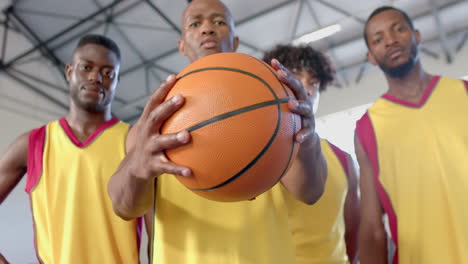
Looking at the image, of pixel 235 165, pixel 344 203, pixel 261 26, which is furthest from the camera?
pixel 261 26

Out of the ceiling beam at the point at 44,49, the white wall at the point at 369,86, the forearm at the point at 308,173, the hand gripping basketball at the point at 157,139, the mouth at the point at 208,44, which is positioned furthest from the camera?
the white wall at the point at 369,86

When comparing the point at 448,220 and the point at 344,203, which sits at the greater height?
the point at 344,203

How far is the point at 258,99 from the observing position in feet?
2.90

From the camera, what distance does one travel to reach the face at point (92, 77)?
1.84 meters

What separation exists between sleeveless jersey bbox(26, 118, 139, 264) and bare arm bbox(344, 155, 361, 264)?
42.2 inches

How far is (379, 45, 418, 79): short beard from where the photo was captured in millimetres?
1773

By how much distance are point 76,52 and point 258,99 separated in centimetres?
141

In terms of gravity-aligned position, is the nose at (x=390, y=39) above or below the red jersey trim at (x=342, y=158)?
above

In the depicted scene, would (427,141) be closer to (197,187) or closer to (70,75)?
(197,187)

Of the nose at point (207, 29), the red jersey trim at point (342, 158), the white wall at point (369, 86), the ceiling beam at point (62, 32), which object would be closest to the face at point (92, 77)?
the nose at point (207, 29)

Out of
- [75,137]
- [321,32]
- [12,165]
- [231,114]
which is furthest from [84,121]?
[321,32]

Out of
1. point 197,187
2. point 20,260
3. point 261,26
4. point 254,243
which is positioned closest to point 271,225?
point 254,243

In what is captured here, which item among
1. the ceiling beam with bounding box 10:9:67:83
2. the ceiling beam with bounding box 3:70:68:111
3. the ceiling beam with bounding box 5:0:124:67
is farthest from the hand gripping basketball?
the ceiling beam with bounding box 3:70:68:111

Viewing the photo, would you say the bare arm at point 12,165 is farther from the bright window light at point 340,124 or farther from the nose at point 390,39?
the bright window light at point 340,124
